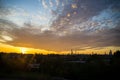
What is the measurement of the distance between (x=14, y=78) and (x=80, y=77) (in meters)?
8.24

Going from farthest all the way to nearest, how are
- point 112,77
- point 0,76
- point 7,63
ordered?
point 7,63
point 0,76
point 112,77

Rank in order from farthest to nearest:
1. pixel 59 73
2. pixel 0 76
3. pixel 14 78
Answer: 1. pixel 59 73
2. pixel 0 76
3. pixel 14 78

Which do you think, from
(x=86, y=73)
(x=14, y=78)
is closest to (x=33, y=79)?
(x=14, y=78)

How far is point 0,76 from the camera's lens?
79.3ft

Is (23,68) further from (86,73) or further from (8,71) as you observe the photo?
(86,73)

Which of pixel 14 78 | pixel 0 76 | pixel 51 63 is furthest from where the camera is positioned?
pixel 51 63

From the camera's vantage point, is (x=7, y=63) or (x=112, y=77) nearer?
(x=112, y=77)

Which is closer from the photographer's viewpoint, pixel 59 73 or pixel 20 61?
pixel 59 73

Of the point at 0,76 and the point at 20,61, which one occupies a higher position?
the point at 20,61

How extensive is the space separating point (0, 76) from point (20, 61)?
6.09m

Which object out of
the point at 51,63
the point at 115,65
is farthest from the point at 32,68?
the point at 115,65

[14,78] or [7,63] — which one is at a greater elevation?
[7,63]

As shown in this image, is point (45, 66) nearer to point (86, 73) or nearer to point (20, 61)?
point (20, 61)

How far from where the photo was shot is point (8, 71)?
1063 inches
